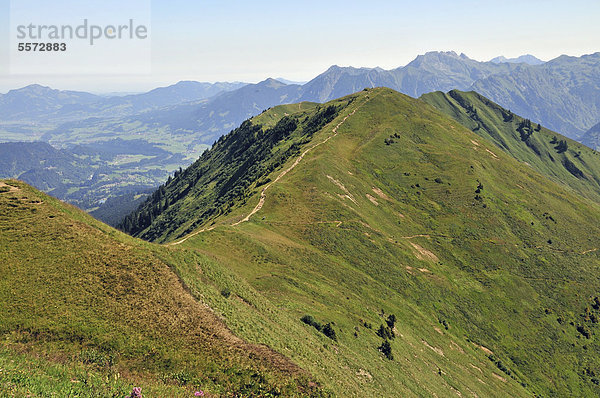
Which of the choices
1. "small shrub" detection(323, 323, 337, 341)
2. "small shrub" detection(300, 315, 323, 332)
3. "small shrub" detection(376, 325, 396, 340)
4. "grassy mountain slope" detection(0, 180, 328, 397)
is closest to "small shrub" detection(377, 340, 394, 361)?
"small shrub" detection(376, 325, 396, 340)

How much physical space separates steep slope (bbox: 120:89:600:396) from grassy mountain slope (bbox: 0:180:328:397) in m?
5.04

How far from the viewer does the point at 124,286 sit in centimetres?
2997

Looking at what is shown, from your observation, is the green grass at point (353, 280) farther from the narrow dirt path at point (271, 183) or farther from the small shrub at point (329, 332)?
the narrow dirt path at point (271, 183)

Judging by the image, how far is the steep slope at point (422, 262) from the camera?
55.8 m

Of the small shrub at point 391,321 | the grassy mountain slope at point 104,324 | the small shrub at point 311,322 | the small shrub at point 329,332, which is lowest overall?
the small shrub at point 391,321

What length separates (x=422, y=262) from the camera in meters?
94.7

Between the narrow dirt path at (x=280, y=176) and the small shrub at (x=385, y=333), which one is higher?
the narrow dirt path at (x=280, y=176)

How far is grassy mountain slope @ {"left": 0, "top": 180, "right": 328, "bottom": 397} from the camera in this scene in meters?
21.8

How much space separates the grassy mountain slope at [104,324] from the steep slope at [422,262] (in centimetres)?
504

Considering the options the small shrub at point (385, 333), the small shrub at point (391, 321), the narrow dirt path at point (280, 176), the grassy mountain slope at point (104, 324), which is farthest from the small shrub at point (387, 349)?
the narrow dirt path at point (280, 176)

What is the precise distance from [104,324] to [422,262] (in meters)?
88.5

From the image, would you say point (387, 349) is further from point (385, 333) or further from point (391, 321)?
point (391, 321)

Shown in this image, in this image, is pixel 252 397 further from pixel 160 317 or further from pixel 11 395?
pixel 11 395

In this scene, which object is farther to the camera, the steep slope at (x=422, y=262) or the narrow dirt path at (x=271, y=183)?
the narrow dirt path at (x=271, y=183)
